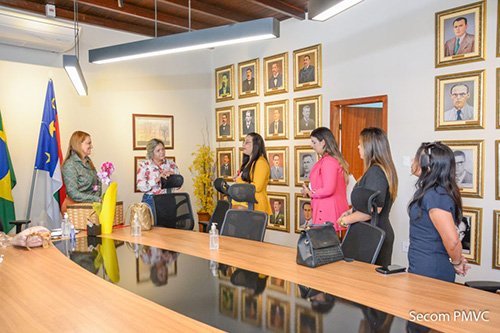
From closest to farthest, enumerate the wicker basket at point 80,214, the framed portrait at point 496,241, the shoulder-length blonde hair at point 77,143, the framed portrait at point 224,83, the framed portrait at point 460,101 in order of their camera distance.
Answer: the wicker basket at point 80,214 < the framed portrait at point 496,241 < the framed portrait at point 460,101 < the shoulder-length blonde hair at point 77,143 < the framed portrait at point 224,83

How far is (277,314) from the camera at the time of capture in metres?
1.56

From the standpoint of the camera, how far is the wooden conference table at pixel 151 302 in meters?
1.46

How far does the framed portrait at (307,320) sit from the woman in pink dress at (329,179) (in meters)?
1.81

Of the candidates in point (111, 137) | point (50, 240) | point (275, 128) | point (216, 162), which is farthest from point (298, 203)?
point (50, 240)

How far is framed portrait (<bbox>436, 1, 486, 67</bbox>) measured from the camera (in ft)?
12.4

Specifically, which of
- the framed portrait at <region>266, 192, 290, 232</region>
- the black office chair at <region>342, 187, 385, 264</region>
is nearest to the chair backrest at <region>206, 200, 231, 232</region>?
the black office chair at <region>342, 187, 385, 264</region>

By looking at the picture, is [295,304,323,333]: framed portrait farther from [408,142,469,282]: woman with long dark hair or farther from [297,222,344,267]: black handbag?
[408,142,469,282]: woman with long dark hair

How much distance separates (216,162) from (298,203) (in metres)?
1.86

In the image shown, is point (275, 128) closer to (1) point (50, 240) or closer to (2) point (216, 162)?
(2) point (216, 162)

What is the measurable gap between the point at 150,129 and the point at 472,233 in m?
4.39

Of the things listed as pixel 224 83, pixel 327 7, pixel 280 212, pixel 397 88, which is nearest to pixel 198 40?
pixel 327 7

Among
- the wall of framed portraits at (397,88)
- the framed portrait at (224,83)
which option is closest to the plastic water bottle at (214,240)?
the wall of framed portraits at (397,88)

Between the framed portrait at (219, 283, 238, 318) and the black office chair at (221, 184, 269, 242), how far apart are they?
1076 mm

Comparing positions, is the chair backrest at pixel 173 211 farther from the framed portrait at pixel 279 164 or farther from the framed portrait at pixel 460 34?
the framed portrait at pixel 460 34
